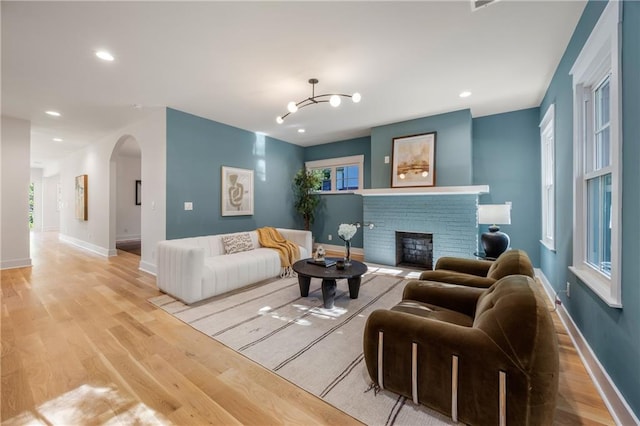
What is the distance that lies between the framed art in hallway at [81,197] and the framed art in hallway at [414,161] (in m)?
7.23

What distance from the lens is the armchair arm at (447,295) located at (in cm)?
194

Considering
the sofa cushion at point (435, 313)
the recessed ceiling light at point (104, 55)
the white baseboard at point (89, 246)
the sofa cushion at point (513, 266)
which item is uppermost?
the recessed ceiling light at point (104, 55)

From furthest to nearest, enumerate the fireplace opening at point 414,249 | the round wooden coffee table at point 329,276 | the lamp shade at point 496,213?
the fireplace opening at point 414,249 → the lamp shade at point 496,213 → the round wooden coffee table at point 329,276

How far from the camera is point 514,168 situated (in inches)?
173

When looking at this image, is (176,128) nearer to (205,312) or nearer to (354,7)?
(205,312)

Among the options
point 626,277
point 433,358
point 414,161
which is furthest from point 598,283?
point 414,161

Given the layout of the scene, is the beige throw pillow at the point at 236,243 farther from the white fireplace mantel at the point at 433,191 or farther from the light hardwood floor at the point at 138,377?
the white fireplace mantel at the point at 433,191

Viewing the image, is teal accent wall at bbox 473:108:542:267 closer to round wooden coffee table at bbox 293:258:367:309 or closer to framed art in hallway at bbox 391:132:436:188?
framed art in hallway at bbox 391:132:436:188

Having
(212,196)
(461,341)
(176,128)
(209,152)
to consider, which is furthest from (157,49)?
(461,341)

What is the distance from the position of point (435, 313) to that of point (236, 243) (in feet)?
10.2

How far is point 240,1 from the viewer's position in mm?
1973

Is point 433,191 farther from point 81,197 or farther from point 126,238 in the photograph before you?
point 126,238

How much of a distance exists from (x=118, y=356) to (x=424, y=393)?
2173 mm

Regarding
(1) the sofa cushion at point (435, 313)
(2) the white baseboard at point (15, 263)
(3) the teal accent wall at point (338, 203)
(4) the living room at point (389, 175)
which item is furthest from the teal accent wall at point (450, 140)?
(2) the white baseboard at point (15, 263)
